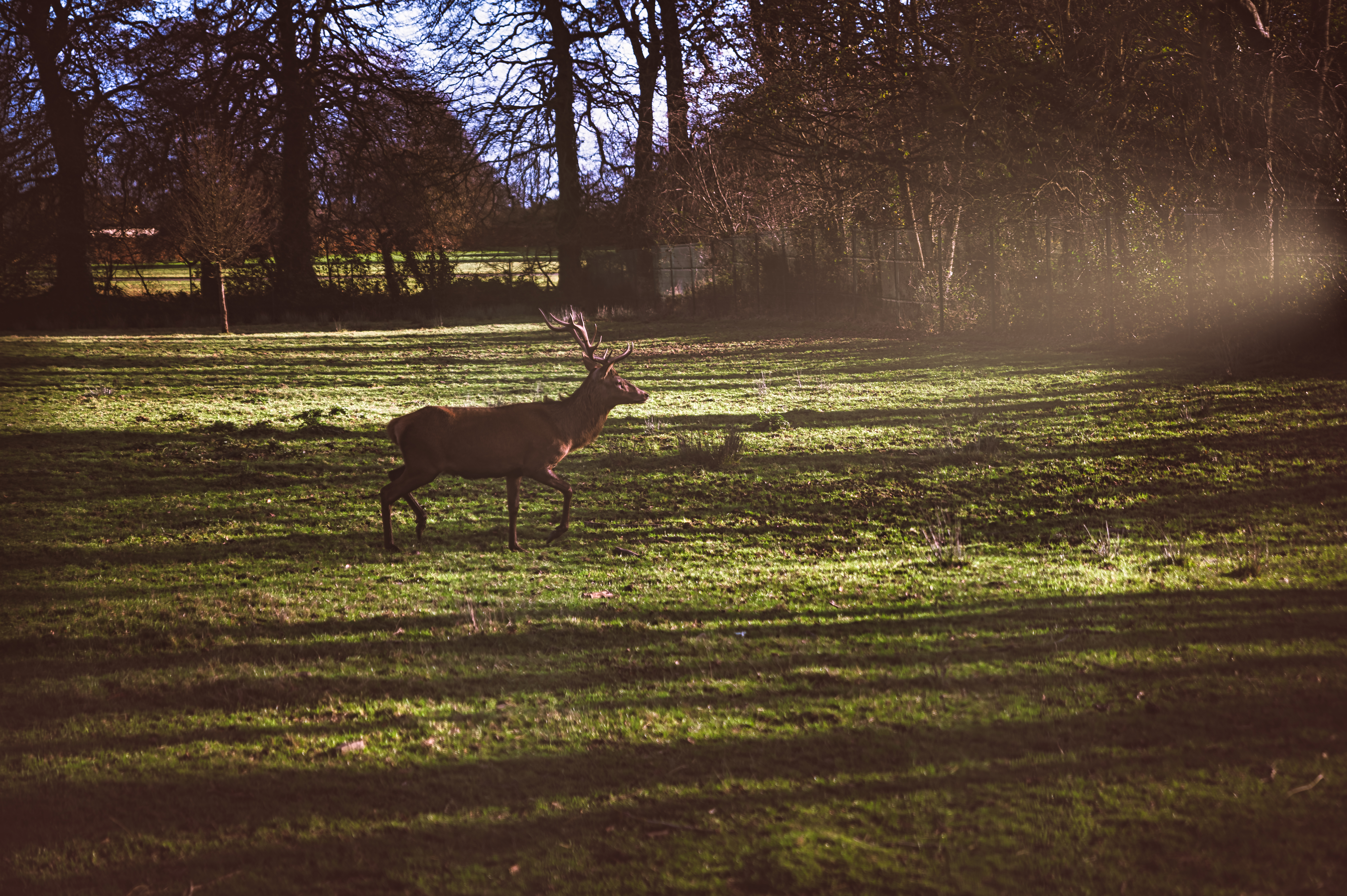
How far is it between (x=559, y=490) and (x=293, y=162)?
35.0 meters

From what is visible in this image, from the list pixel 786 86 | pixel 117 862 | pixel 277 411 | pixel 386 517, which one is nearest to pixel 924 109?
pixel 786 86

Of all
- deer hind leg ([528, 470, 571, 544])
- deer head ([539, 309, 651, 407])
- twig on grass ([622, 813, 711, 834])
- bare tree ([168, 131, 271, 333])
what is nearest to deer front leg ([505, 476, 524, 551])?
deer hind leg ([528, 470, 571, 544])

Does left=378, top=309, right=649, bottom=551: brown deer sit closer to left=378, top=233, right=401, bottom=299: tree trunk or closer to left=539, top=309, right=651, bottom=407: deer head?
left=539, top=309, right=651, bottom=407: deer head

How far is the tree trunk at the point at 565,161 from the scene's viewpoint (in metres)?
36.3

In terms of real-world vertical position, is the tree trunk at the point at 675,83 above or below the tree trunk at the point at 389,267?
above

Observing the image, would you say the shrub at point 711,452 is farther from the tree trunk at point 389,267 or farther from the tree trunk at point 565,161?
the tree trunk at point 389,267

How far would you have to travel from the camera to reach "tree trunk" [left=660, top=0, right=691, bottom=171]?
3312cm

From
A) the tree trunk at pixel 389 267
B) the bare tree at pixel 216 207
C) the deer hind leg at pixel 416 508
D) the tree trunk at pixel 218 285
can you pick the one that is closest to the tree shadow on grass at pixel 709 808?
the deer hind leg at pixel 416 508

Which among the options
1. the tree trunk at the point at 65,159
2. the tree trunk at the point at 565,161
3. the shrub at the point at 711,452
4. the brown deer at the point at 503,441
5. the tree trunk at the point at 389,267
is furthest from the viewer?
the tree trunk at the point at 389,267

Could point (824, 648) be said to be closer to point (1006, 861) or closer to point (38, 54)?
point (1006, 861)

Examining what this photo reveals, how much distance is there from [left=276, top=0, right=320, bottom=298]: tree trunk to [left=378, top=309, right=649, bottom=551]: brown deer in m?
33.5

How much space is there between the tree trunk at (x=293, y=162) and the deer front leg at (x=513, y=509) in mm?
33974

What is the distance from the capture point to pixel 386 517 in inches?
284

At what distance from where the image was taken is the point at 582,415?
7.65m
